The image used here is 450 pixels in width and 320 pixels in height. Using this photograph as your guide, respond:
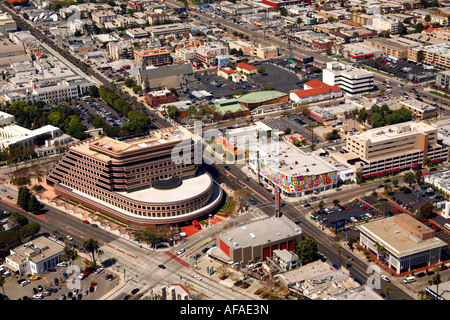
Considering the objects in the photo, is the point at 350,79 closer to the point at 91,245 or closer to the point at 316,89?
the point at 316,89

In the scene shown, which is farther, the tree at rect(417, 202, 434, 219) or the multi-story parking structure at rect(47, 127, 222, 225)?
the multi-story parking structure at rect(47, 127, 222, 225)

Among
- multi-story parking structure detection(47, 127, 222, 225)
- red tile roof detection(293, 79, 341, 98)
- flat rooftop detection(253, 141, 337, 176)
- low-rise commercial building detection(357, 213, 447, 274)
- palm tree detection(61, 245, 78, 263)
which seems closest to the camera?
low-rise commercial building detection(357, 213, 447, 274)

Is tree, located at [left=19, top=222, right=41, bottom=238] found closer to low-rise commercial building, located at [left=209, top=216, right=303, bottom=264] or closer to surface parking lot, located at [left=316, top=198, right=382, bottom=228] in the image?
low-rise commercial building, located at [left=209, top=216, right=303, bottom=264]

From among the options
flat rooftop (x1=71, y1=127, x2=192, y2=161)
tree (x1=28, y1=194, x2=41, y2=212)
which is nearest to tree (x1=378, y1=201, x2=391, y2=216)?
flat rooftop (x1=71, y1=127, x2=192, y2=161)

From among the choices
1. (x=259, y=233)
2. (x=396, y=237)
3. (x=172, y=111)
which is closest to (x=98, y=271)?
(x=259, y=233)

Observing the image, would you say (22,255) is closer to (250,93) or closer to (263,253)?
(263,253)

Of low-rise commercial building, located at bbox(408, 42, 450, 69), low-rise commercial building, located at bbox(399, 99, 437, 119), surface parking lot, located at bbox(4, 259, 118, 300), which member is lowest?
surface parking lot, located at bbox(4, 259, 118, 300)

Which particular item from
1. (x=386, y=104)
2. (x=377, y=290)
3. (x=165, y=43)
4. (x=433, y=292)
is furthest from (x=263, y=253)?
(x=165, y=43)
